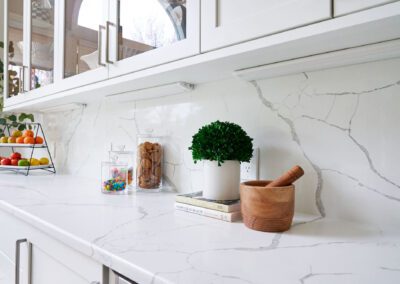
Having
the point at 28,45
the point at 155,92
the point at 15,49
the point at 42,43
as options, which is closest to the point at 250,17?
the point at 155,92

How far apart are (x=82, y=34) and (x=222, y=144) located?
34.1 inches

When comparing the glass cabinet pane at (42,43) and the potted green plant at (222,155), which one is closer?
the potted green plant at (222,155)

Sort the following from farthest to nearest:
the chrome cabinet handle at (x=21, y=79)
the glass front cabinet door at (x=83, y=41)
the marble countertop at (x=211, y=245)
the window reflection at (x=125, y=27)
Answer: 1. the chrome cabinet handle at (x=21, y=79)
2. the glass front cabinet door at (x=83, y=41)
3. the window reflection at (x=125, y=27)
4. the marble countertop at (x=211, y=245)

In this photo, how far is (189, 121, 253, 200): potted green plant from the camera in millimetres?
907

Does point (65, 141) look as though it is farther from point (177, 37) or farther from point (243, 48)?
point (243, 48)

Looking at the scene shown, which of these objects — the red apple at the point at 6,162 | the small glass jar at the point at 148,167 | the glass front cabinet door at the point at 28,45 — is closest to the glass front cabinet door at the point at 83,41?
the glass front cabinet door at the point at 28,45

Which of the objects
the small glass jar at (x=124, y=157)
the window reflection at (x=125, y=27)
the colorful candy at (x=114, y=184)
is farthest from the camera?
the small glass jar at (x=124, y=157)

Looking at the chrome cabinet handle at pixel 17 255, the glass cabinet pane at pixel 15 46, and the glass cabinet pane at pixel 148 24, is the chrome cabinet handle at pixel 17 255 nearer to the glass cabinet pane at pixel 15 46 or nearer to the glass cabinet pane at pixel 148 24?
the glass cabinet pane at pixel 148 24

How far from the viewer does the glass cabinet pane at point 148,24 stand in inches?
36.7

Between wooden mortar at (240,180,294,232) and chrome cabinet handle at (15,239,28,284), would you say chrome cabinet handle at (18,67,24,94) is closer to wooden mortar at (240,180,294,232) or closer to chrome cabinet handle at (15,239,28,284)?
chrome cabinet handle at (15,239,28,284)

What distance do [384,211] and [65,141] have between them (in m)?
1.90

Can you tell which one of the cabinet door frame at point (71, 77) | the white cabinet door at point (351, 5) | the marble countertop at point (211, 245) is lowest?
the marble countertop at point (211, 245)

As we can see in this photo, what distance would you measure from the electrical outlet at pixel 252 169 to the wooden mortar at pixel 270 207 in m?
0.27

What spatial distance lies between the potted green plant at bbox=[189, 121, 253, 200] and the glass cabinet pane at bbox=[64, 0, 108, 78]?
0.56 m
